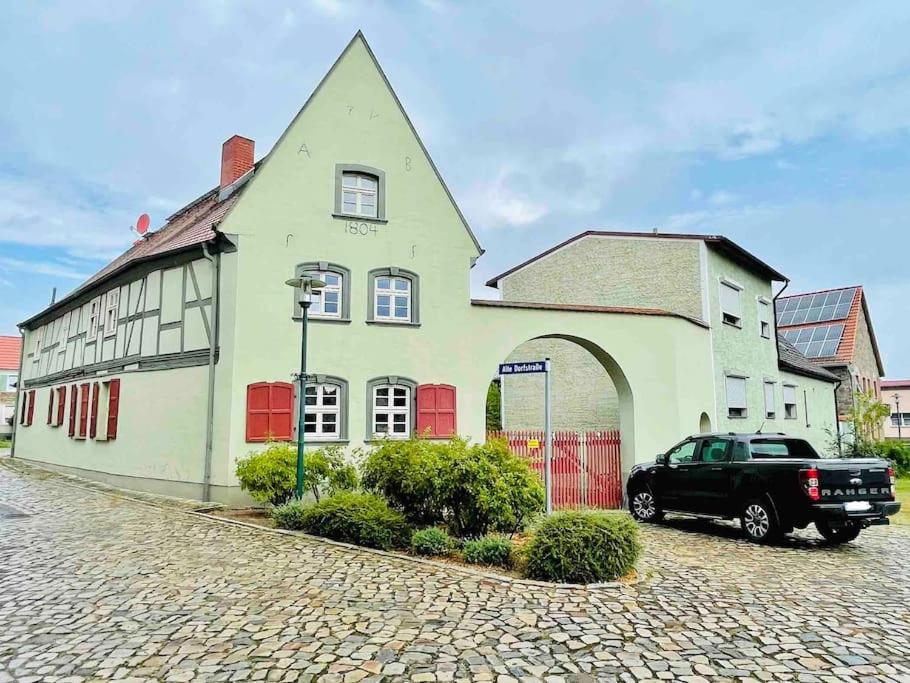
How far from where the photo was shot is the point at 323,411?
14.9 metres

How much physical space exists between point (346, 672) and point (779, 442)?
9.75 metres

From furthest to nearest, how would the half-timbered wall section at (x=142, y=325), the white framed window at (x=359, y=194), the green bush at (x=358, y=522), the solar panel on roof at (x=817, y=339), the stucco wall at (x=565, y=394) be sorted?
the solar panel on roof at (x=817, y=339) → the stucco wall at (x=565, y=394) → the white framed window at (x=359, y=194) → the half-timbered wall section at (x=142, y=325) → the green bush at (x=358, y=522)

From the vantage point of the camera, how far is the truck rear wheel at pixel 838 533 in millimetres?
10945

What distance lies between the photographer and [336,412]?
15.0 meters

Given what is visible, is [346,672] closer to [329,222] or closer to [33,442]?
[329,222]

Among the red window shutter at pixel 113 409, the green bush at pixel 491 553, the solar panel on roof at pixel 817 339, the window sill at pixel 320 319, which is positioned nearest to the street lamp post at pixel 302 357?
the window sill at pixel 320 319

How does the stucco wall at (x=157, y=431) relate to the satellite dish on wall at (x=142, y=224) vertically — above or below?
below

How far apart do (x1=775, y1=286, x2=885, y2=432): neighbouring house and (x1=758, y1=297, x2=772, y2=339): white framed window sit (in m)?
10.8

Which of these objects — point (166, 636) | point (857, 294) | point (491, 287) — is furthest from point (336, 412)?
point (857, 294)

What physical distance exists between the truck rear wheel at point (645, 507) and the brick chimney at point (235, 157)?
15.0 metres

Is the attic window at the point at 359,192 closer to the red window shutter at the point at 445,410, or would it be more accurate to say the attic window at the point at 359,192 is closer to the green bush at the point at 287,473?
the red window shutter at the point at 445,410

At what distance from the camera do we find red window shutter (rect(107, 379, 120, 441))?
18.1 meters

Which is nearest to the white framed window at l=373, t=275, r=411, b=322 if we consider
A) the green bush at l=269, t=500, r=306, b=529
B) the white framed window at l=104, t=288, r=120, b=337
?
the green bush at l=269, t=500, r=306, b=529

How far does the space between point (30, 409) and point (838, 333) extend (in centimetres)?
4067
